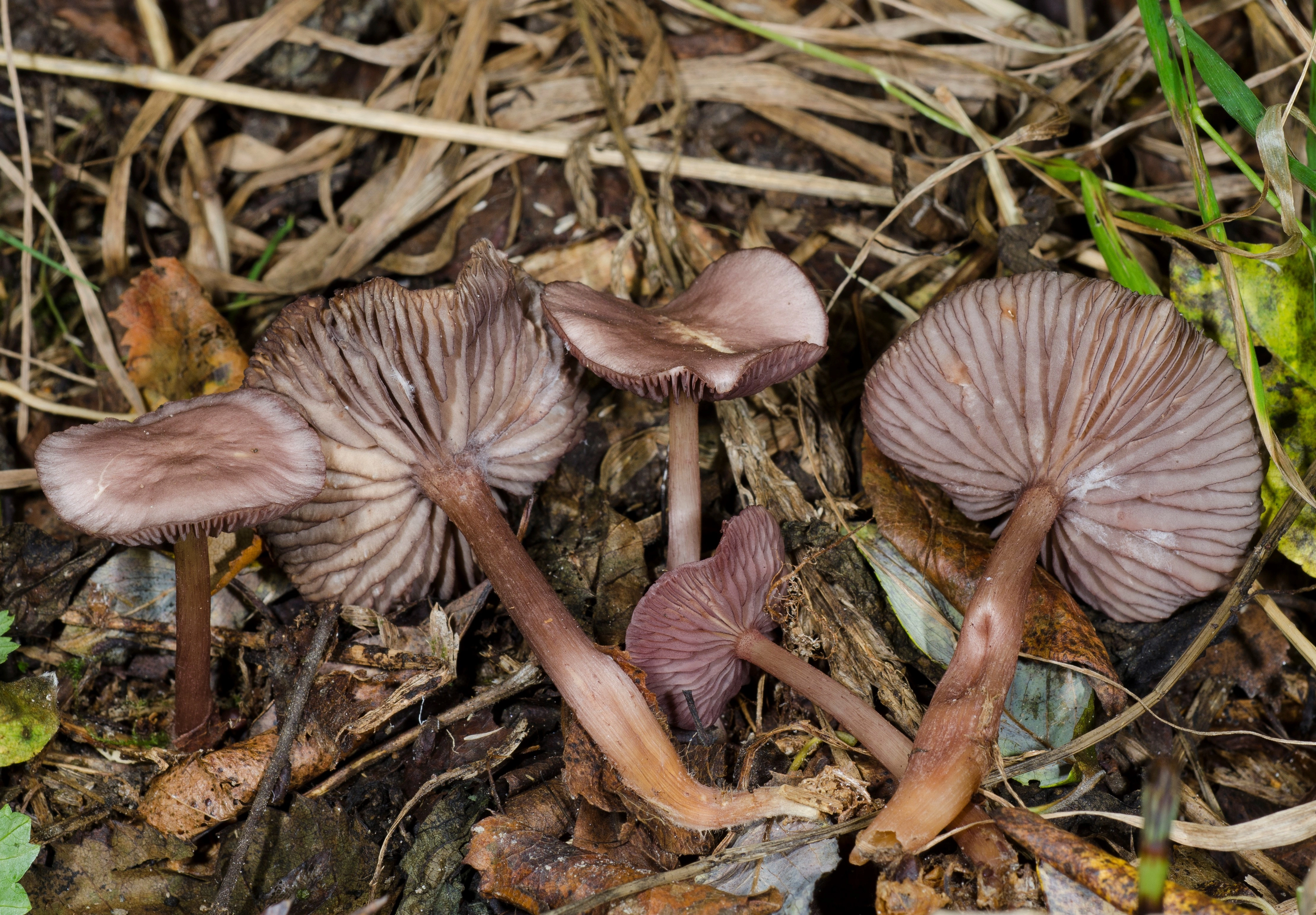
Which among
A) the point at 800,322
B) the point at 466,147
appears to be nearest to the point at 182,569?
the point at 800,322

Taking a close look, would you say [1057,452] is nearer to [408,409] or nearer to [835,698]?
[835,698]

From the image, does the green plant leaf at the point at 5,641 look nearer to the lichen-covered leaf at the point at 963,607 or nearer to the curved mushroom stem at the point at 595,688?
the curved mushroom stem at the point at 595,688

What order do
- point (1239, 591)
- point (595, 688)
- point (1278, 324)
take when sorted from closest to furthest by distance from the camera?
point (595, 688)
point (1239, 591)
point (1278, 324)

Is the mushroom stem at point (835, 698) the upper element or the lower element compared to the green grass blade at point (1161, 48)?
lower

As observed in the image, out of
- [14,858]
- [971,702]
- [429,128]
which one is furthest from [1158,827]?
[429,128]

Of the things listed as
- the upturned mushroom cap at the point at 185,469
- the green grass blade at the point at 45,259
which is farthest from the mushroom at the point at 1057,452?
the green grass blade at the point at 45,259

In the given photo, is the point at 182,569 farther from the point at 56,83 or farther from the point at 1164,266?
the point at 1164,266

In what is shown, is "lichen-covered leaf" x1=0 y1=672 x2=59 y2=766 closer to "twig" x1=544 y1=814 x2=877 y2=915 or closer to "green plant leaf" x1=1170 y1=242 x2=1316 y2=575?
"twig" x1=544 y1=814 x2=877 y2=915

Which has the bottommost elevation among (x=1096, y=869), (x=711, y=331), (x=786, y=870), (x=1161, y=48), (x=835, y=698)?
(x=786, y=870)
